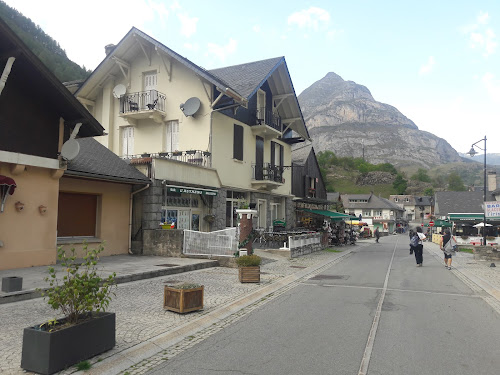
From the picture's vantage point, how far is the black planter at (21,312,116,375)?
4.50 meters

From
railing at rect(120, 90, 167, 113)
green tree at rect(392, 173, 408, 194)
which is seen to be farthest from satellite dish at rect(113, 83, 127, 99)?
green tree at rect(392, 173, 408, 194)

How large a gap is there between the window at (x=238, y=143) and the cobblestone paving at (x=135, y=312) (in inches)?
420

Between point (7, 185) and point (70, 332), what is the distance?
310 inches

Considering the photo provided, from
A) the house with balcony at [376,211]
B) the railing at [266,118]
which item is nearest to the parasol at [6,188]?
the railing at [266,118]

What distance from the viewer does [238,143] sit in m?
22.7

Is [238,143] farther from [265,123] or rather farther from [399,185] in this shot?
[399,185]

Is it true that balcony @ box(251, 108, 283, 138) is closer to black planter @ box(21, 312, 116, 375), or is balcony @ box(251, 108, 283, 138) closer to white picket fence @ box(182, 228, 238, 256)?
white picket fence @ box(182, 228, 238, 256)

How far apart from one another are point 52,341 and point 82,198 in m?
11.5

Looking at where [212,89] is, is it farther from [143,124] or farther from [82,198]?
[82,198]

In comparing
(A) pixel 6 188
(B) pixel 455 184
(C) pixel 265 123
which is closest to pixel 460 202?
(C) pixel 265 123

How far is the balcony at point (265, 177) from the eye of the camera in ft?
80.0

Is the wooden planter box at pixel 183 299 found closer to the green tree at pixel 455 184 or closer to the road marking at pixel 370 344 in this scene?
the road marking at pixel 370 344

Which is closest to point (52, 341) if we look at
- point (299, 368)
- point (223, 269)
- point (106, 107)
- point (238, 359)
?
point (238, 359)

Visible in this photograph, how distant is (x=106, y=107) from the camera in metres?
22.9
